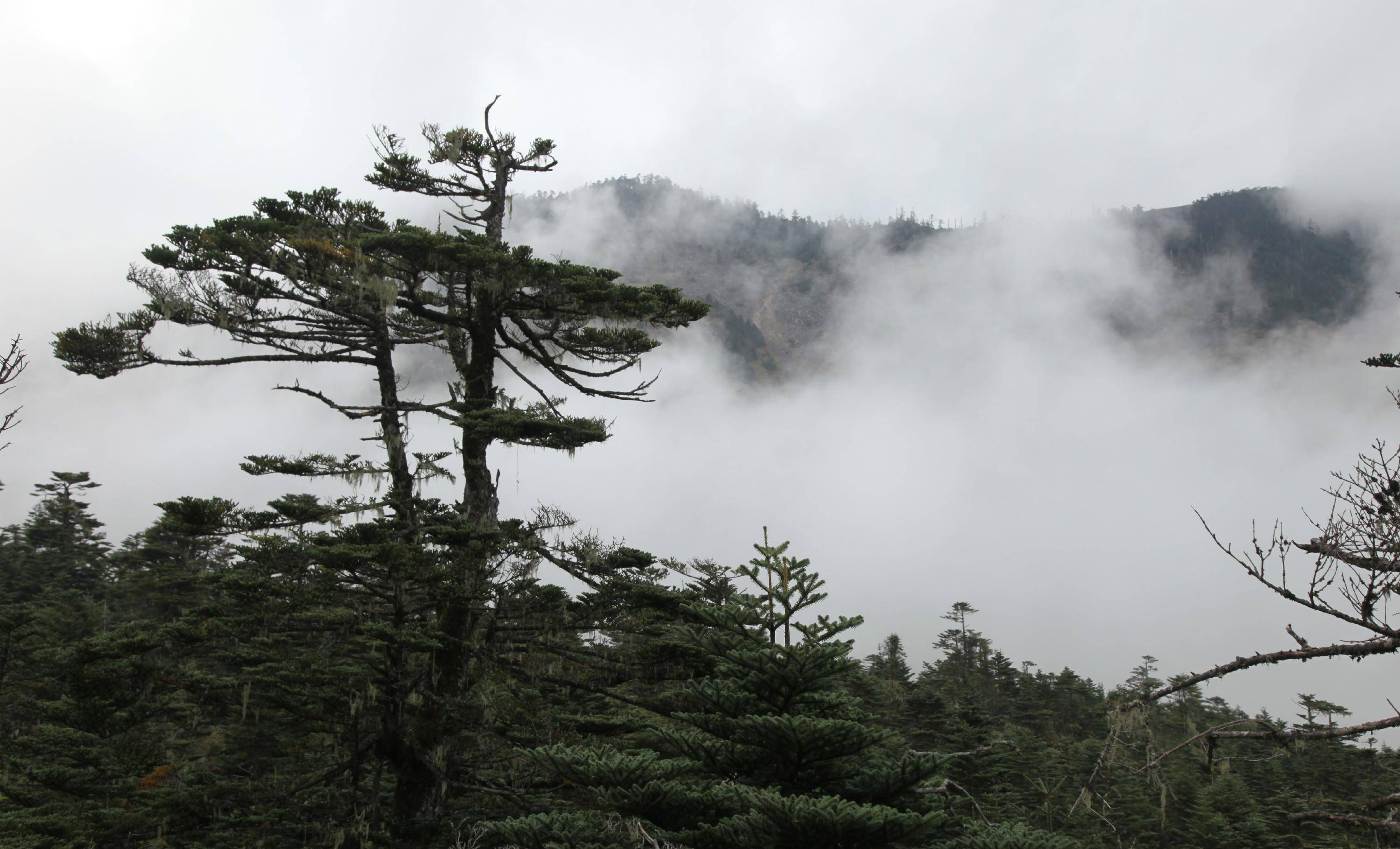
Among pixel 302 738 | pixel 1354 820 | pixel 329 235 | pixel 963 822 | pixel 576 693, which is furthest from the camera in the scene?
pixel 302 738

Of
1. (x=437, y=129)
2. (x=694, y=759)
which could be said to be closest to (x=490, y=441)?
(x=437, y=129)

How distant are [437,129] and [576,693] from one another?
10608mm

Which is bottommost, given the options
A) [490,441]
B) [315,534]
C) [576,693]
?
[576,693]

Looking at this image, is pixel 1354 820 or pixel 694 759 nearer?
pixel 1354 820

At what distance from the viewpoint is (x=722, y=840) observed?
662cm

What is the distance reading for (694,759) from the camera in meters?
7.53

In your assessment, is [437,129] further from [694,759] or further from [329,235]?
[694,759]

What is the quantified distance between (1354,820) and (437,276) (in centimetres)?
1283

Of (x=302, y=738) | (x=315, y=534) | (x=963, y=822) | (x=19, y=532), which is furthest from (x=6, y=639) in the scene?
(x=19, y=532)

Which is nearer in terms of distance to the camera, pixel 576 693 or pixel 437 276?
pixel 437 276

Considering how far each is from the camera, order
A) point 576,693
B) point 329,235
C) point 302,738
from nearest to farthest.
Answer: point 329,235, point 576,693, point 302,738

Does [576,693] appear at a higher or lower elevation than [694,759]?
higher

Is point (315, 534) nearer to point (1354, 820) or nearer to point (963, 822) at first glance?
point (963, 822)

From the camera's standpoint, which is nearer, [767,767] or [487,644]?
[767,767]
